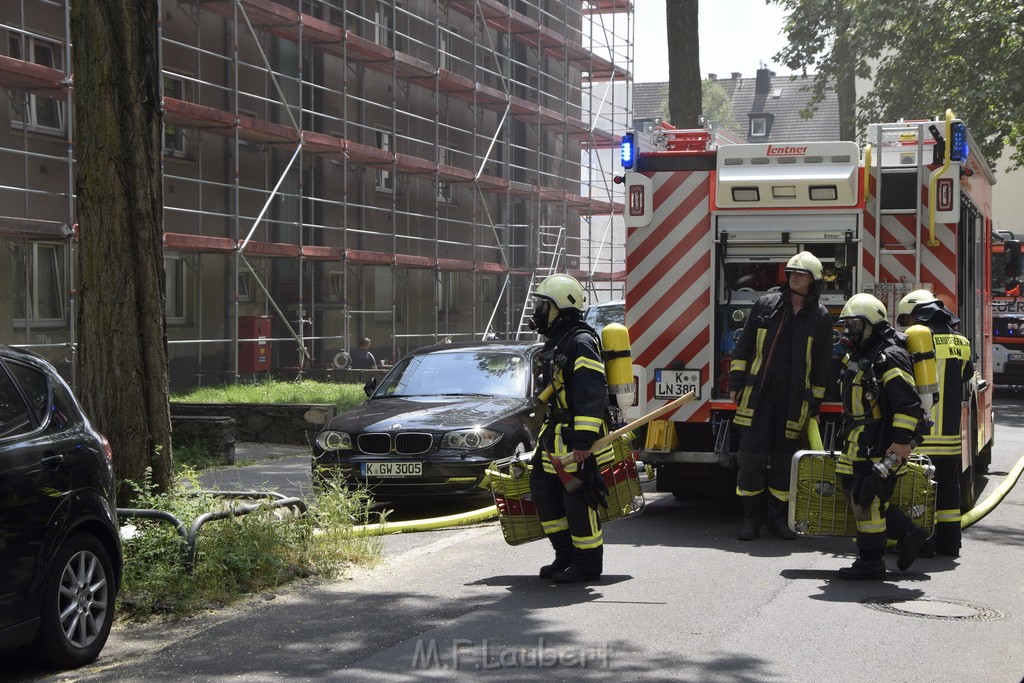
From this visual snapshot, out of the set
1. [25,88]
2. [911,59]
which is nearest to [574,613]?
[25,88]

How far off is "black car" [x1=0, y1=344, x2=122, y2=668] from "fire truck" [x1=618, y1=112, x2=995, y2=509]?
474 cm

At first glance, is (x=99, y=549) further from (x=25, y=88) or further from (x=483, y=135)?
(x=483, y=135)

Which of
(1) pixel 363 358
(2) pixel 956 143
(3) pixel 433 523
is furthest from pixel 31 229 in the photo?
(2) pixel 956 143

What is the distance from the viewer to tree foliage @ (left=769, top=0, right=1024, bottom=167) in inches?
1130

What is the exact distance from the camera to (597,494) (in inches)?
Answer: 290

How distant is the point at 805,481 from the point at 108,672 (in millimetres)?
4167

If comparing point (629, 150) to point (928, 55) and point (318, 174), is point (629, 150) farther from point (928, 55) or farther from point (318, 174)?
point (928, 55)

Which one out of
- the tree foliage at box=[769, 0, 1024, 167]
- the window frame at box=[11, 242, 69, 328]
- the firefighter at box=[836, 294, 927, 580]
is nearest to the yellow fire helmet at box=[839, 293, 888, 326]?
the firefighter at box=[836, 294, 927, 580]

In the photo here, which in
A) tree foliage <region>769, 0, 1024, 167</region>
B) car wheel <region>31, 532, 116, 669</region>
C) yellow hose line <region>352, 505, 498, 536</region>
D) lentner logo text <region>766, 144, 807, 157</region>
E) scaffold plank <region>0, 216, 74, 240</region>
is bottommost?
yellow hose line <region>352, 505, 498, 536</region>

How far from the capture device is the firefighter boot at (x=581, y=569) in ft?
24.5

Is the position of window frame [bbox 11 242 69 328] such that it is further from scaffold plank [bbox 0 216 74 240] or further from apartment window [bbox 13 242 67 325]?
scaffold plank [bbox 0 216 74 240]

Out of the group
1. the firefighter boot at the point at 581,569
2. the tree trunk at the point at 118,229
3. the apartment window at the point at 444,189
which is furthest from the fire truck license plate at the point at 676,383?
the apartment window at the point at 444,189

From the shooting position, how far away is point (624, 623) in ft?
21.2

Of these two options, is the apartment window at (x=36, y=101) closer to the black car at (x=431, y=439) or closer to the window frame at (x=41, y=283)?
the window frame at (x=41, y=283)
